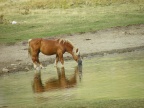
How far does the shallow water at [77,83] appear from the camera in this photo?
13.0 metres

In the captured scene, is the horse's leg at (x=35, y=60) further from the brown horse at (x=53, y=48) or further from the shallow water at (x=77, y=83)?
the shallow water at (x=77, y=83)

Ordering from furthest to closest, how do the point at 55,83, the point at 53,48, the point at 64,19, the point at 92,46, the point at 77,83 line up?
the point at 64,19 < the point at 92,46 < the point at 53,48 < the point at 55,83 < the point at 77,83

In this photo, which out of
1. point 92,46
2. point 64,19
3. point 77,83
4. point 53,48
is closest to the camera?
point 77,83

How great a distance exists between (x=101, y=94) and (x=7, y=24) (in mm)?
16914

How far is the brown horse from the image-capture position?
1930cm

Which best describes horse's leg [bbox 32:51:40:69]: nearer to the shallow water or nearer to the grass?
the shallow water

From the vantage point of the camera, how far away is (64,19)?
97.0 feet

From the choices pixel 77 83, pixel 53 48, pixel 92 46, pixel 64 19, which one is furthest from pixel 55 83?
pixel 64 19

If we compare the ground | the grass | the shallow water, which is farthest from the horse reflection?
the grass

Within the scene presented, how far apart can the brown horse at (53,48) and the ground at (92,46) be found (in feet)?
1.78

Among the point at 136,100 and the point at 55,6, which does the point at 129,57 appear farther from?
the point at 55,6

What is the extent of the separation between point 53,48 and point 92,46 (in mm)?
4155

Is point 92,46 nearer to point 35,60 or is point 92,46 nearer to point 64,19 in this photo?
point 35,60

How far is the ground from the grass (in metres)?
0.93
